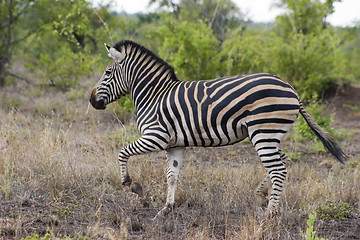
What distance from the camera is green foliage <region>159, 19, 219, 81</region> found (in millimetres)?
11664

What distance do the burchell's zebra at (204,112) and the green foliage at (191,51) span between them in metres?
5.99

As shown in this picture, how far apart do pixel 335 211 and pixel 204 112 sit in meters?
2.10

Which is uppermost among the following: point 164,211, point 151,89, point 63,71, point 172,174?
point 63,71

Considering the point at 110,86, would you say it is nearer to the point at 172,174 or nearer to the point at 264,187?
the point at 172,174

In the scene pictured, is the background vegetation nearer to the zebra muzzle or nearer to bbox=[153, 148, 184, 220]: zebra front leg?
bbox=[153, 148, 184, 220]: zebra front leg

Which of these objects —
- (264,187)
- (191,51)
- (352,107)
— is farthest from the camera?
(352,107)

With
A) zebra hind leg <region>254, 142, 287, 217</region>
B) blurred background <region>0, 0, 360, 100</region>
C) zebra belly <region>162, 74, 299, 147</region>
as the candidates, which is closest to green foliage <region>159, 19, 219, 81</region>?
blurred background <region>0, 0, 360, 100</region>

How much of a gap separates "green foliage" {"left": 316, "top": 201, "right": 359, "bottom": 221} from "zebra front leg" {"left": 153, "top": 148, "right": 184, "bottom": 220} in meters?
1.84

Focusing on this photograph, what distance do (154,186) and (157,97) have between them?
1.43 metres

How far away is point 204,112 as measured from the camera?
473 centimetres

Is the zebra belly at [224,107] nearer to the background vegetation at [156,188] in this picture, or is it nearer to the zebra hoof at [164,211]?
the zebra hoof at [164,211]

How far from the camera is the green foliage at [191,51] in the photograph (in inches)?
459

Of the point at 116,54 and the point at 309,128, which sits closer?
the point at 116,54

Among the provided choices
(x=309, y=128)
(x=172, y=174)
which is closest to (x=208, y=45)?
(x=309, y=128)
